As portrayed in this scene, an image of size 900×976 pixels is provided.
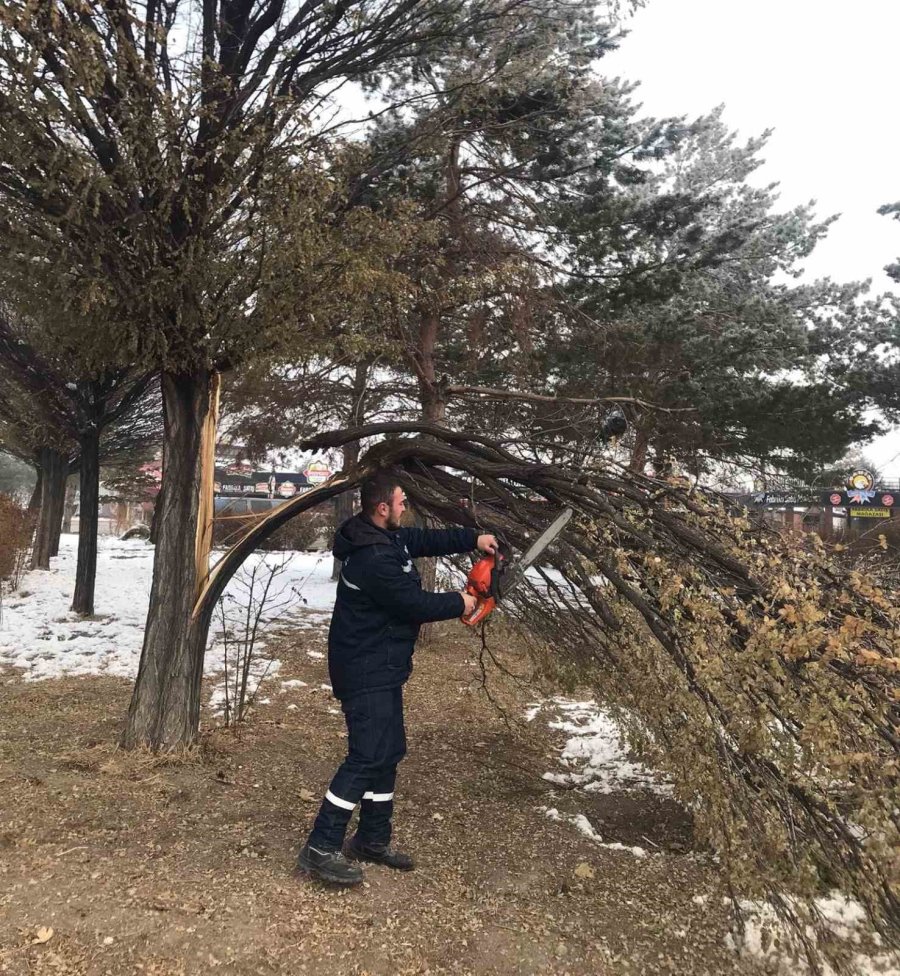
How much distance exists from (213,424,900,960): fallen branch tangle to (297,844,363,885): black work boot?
1444 millimetres

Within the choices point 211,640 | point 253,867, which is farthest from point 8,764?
point 211,640

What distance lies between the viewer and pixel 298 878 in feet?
10.6

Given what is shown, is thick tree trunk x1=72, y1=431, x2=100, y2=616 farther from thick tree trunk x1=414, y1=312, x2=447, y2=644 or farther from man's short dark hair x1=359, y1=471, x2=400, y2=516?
man's short dark hair x1=359, y1=471, x2=400, y2=516

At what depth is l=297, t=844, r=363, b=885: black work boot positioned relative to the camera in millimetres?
3117

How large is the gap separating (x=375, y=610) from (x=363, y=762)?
0.66 metres

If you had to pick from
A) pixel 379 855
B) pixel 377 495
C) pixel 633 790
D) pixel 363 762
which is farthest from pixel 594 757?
pixel 377 495

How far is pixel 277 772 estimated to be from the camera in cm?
480

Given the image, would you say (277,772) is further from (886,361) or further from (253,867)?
(886,361)

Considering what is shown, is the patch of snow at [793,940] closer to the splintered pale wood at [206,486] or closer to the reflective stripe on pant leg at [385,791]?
the reflective stripe on pant leg at [385,791]

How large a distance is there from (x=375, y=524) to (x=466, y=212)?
725cm

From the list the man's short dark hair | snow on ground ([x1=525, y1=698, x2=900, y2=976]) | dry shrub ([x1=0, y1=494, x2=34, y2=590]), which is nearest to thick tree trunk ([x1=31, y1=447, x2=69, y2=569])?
dry shrub ([x1=0, y1=494, x2=34, y2=590])

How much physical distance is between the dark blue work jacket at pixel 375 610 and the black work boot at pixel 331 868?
0.68m

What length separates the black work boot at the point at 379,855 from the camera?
3.41 metres

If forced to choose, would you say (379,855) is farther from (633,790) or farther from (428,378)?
(428,378)
